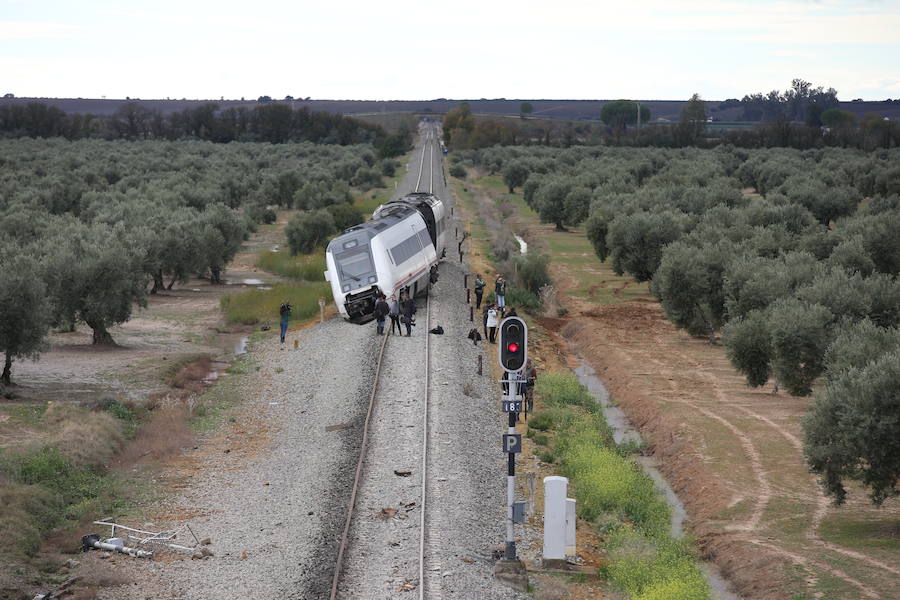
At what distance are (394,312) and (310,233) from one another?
30.5m

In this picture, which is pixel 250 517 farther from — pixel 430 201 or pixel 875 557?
pixel 430 201

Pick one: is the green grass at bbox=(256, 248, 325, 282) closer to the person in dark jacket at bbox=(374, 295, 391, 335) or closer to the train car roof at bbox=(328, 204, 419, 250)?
the train car roof at bbox=(328, 204, 419, 250)

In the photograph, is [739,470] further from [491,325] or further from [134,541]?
[134,541]

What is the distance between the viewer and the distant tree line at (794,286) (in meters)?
19.3

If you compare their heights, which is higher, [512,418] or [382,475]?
[512,418]

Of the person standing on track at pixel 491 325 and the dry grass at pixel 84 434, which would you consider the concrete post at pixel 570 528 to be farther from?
the person standing on track at pixel 491 325

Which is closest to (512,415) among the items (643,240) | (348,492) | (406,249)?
(348,492)

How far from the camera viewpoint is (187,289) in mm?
55312

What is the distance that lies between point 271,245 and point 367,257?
38.3 m

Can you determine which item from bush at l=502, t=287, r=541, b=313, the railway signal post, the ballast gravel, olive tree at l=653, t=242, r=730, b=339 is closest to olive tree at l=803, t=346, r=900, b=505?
the ballast gravel

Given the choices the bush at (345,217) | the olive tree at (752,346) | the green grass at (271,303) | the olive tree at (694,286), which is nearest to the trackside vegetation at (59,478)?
the green grass at (271,303)

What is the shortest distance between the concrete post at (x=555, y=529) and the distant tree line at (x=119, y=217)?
57.7 ft

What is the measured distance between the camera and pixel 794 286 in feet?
112

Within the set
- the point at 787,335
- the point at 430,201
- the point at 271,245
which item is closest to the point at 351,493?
the point at 787,335
